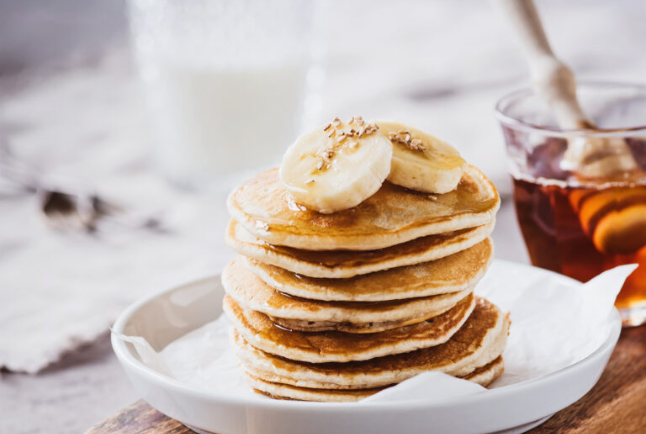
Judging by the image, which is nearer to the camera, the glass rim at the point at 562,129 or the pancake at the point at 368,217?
the pancake at the point at 368,217

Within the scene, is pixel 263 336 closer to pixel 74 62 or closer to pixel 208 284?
pixel 208 284

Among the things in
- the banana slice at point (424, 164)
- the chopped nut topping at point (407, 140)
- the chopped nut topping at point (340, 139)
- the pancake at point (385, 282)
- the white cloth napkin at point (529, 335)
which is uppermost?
the chopped nut topping at point (340, 139)

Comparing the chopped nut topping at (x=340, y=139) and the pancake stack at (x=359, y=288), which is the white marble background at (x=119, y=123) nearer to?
the pancake stack at (x=359, y=288)

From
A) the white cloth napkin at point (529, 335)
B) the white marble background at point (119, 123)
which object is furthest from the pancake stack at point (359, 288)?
the white marble background at point (119, 123)

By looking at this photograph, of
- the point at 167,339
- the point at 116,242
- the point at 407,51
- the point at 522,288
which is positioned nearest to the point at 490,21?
the point at 407,51

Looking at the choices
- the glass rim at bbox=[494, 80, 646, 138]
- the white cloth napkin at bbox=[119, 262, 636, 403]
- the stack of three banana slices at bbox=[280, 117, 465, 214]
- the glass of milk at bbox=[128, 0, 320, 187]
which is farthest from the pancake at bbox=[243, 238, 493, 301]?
the glass of milk at bbox=[128, 0, 320, 187]

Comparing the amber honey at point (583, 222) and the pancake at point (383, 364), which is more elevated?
the pancake at point (383, 364)

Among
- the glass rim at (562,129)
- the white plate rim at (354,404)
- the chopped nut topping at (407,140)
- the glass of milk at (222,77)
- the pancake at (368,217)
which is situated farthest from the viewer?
the glass of milk at (222,77)
